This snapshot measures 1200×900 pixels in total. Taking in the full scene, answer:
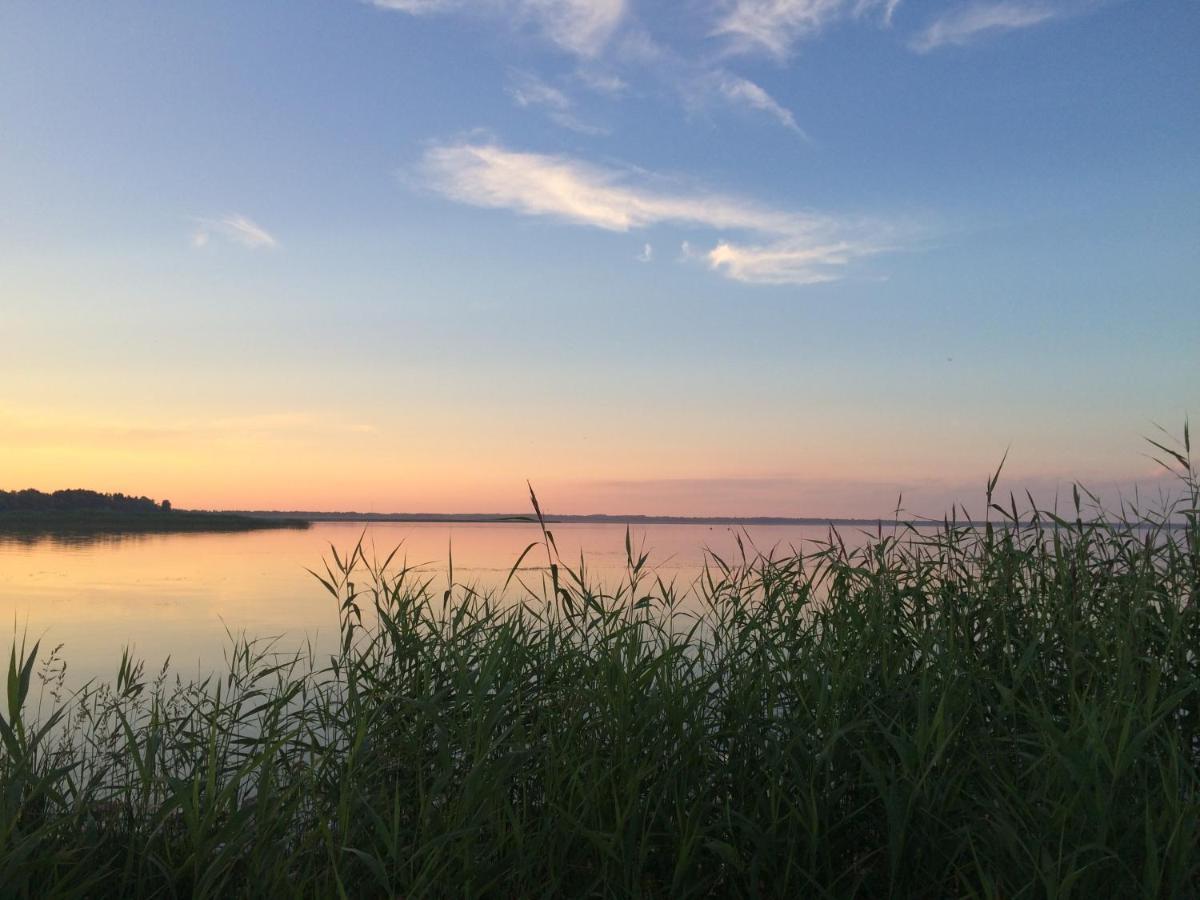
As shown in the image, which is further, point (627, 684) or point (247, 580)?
point (247, 580)

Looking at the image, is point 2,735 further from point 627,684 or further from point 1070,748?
point 1070,748

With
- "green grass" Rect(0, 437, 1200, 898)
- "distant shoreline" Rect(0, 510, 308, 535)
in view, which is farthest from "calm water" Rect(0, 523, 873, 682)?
"distant shoreline" Rect(0, 510, 308, 535)

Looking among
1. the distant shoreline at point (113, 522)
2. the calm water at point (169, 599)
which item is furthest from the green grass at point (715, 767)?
the distant shoreline at point (113, 522)

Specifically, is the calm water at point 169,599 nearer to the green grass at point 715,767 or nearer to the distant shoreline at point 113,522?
the green grass at point 715,767

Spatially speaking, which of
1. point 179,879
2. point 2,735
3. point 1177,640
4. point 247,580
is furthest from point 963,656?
point 247,580

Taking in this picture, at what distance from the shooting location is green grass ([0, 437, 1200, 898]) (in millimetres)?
3477

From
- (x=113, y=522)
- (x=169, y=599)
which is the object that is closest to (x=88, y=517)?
(x=113, y=522)

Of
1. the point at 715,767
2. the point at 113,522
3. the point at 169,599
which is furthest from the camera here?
the point at 113,522

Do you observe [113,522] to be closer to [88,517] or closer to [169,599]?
[88,517]

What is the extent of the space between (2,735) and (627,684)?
101 inches

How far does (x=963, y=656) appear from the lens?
5.03 m

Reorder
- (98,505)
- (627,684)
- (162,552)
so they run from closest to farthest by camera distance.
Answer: (627,684)
(162,552)
(98,505)

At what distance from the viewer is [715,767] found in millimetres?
4340

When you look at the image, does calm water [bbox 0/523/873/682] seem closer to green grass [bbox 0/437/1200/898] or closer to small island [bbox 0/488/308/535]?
green grass [bbox 0/437/1200/898]
